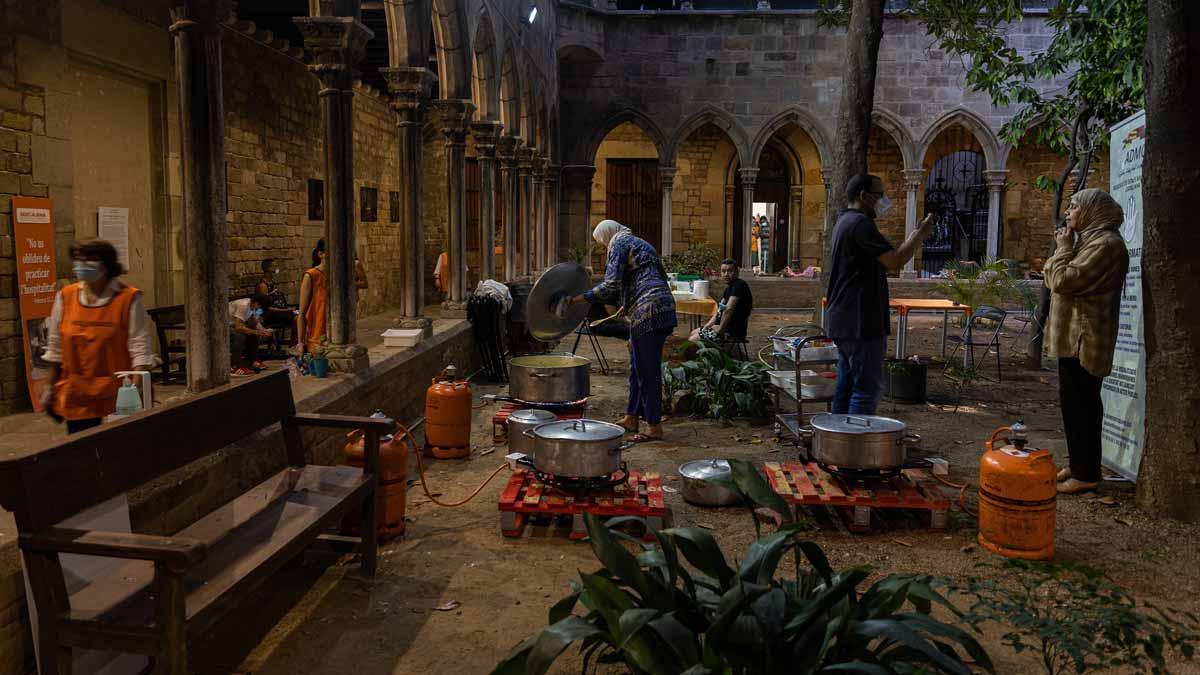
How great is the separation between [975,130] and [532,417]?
15637 millimetres

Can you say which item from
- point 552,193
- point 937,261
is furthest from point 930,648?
point 937,261

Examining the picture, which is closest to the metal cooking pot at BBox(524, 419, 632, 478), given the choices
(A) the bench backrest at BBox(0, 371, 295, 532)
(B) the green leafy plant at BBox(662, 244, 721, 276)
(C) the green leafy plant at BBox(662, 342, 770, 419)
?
(A) the bench backrest at BBox(0, 371, 295, 532)

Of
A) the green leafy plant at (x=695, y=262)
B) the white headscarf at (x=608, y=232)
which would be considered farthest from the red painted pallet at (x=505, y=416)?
the green leafy plant at (x=695, y=262)

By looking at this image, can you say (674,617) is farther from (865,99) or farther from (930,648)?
(865,99)

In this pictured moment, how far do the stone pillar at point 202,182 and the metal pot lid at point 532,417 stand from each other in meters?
1.63

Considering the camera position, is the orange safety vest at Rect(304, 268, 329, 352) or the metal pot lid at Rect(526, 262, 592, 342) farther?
the orange safety vest at Rect(304, 268, 329, 352)

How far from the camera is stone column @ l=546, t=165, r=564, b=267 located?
17141 mm

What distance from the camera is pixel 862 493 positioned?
4367mm

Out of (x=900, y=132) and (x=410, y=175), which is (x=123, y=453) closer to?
(x=410, y=175)

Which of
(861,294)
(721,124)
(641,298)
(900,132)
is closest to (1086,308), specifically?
(861,294)

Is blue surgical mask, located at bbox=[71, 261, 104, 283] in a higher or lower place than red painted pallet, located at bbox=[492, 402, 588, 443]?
higher

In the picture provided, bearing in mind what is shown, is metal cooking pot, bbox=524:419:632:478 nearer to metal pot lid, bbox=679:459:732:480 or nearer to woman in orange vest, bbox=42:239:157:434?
metal pot lid, bbox=679:459:732:480

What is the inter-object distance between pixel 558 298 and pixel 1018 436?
10.6ft

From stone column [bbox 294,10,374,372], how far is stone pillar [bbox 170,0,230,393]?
5.04 ft
